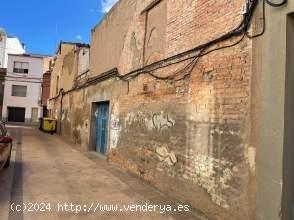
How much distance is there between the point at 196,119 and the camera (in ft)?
20.6

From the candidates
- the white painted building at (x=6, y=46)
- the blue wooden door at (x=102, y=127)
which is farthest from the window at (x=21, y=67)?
the blue wooden door at (x=102, y=127)

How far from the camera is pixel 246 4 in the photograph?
5133mm

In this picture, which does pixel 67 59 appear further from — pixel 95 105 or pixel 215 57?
pixel 215 57

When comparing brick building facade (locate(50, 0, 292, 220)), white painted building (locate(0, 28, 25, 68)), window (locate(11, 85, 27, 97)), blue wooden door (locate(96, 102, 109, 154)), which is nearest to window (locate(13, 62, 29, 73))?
window (locate(11, 85, 27, 97))

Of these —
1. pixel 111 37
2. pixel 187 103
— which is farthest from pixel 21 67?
pixel 187 103

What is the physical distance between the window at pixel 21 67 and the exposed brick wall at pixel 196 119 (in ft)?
120

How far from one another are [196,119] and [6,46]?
4965 cm

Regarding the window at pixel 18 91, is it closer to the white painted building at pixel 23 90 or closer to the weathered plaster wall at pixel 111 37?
the white painted building at pixel 23 90

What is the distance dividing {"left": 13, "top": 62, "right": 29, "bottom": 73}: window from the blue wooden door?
108ft

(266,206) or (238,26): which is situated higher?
(238,26)

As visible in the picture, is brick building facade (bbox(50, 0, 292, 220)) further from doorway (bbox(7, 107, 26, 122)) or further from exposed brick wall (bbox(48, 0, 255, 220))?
doorway (bbox(7, 107, 26, 122))

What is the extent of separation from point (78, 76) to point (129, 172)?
10.1 metres

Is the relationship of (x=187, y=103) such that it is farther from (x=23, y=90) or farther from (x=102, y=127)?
(x=23, y=90)

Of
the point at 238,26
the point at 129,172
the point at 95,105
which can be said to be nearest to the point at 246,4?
the point at 238,26
